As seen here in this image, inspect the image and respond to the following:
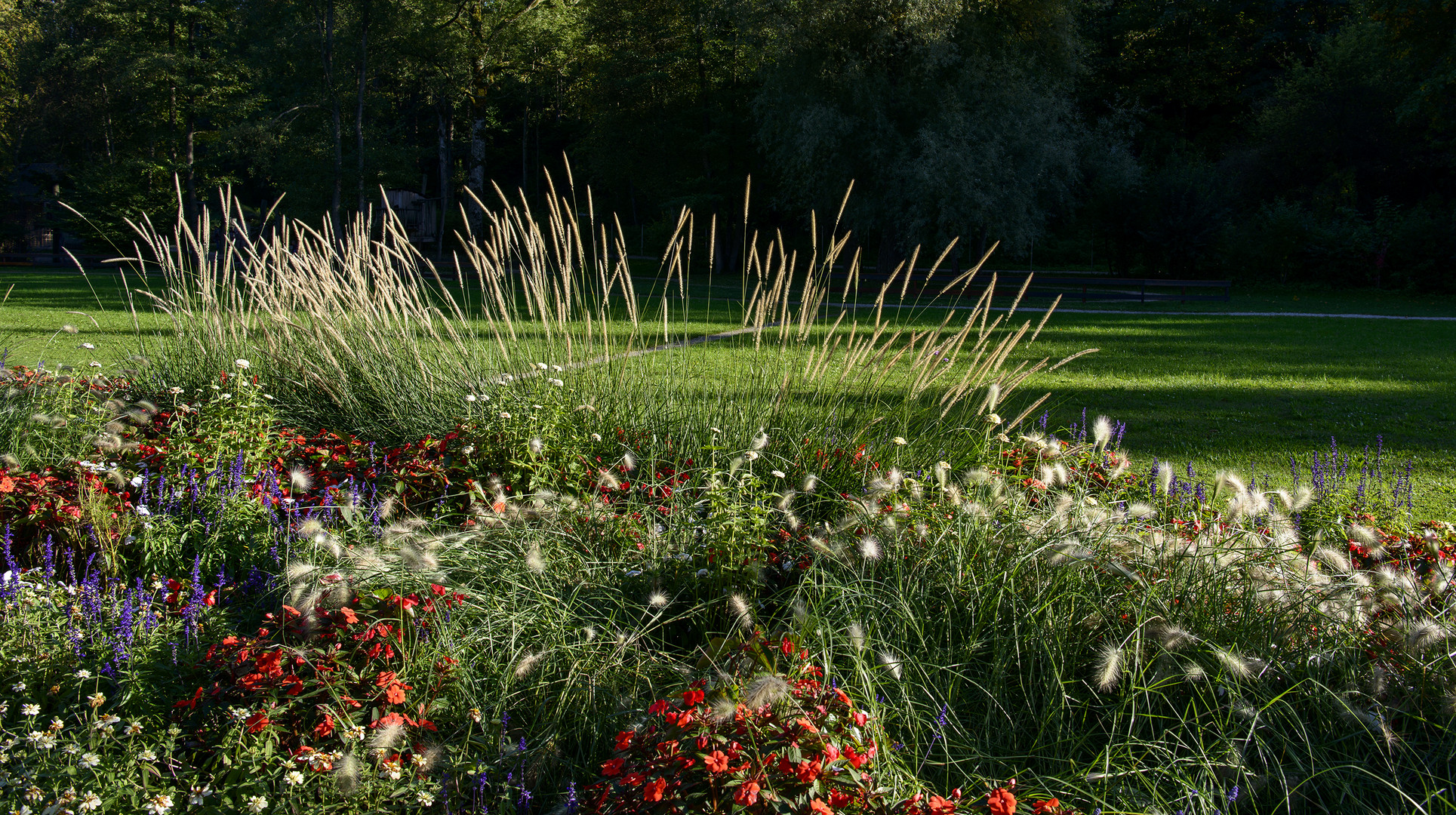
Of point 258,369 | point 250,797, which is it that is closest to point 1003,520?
point 250,797

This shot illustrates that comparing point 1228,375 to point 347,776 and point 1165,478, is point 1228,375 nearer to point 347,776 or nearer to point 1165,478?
point 1165,478

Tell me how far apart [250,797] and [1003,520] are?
7.33 ft

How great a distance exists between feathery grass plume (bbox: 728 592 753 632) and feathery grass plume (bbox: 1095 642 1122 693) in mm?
844

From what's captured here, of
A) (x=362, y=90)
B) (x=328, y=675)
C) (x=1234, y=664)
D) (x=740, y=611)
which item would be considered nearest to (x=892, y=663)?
(x=740, y=611)

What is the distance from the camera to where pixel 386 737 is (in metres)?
2.12

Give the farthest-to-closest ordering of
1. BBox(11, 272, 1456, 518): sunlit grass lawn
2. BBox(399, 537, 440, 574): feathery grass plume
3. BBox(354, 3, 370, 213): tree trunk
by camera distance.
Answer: BBox(354, 3, 370, 213): tree trunk
BBox(11, 272, 1456, 518): sunlit grass lawn
BBox(399, 537, 440, 574): feathery grass plume

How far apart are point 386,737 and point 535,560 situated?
2.50 feet

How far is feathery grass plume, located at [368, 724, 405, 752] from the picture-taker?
2107 millimetres

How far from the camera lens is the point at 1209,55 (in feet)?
119

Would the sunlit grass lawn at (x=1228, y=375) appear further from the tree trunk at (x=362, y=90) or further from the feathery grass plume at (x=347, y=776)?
the tree trunk at (x=362, y=90)

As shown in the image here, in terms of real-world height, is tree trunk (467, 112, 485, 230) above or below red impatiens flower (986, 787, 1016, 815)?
above

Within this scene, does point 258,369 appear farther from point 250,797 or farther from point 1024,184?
point 1024,184

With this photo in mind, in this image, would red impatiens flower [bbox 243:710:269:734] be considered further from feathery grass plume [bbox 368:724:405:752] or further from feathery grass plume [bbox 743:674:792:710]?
feathery grass plume [bbox 743:674:792:710]

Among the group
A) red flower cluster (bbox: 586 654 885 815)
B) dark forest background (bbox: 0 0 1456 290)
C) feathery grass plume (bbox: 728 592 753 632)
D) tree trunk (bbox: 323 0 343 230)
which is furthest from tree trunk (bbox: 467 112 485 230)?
red flower cluster (bbox: 586 654 885 815)
